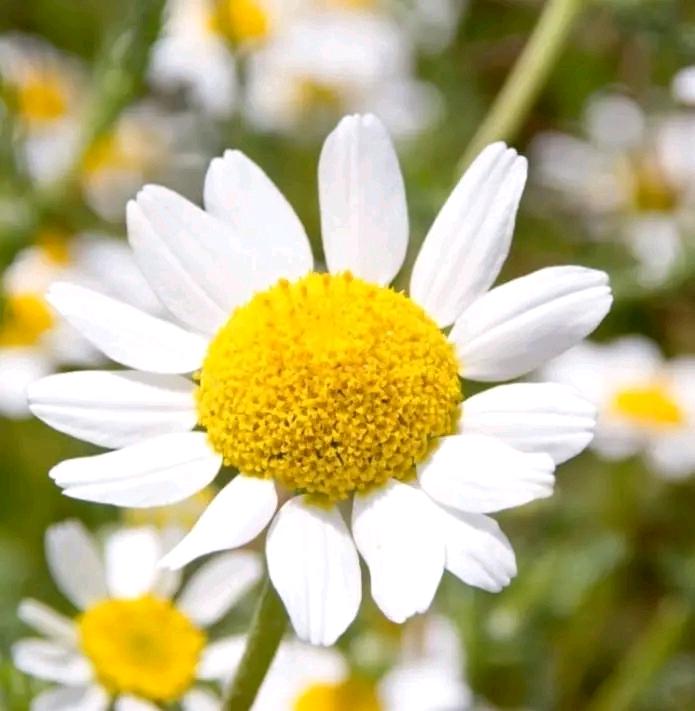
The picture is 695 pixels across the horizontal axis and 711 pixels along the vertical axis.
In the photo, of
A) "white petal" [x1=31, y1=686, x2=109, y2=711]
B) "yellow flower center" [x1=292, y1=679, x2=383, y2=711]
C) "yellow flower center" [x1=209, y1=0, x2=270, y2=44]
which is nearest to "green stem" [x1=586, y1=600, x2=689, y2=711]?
"yellow flower center" [x1=292, y1=679, x2=383, y2=711]

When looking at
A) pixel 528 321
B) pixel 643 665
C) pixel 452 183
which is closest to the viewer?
pixel 528 321

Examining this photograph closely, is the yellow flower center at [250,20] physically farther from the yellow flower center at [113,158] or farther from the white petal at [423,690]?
the white petal at [423,690]

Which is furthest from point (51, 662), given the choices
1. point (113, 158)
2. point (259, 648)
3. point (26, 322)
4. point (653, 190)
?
point (653, 190)

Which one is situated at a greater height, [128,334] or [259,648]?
[128,334]

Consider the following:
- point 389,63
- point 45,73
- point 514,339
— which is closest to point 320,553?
point 514,339

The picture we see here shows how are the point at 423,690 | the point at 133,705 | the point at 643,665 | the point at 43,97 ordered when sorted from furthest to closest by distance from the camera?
the point at 43,97 < the point at 643,665 < the point at 423,690 < the point at 133,705

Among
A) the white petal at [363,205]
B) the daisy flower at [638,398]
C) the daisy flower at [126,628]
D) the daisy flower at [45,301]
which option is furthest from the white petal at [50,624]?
the daisy flower at [638,398]

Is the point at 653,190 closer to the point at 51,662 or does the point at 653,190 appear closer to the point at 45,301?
the point at 45,301
